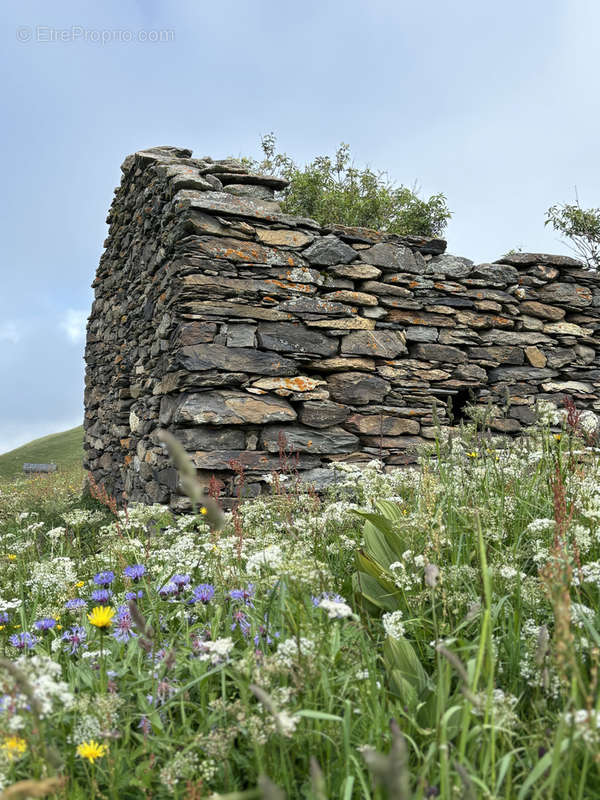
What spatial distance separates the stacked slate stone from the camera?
18.4 ft

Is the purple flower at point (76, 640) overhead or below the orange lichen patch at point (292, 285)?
below

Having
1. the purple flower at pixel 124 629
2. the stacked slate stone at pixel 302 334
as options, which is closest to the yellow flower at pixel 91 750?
the purple flower at pixel 124 629

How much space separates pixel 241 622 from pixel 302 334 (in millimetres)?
4063

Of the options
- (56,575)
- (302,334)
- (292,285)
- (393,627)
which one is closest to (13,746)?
(393,627)

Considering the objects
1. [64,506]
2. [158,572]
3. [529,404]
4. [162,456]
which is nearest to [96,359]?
[64,506]

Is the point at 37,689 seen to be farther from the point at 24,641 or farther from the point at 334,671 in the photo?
the point at 24,641

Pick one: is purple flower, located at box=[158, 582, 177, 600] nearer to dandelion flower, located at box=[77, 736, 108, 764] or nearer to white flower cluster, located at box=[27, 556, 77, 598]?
white flower cluster, located at box=[27, 556, 77, 598]

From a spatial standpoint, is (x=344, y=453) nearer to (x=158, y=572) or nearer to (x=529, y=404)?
(x=529, y=404)

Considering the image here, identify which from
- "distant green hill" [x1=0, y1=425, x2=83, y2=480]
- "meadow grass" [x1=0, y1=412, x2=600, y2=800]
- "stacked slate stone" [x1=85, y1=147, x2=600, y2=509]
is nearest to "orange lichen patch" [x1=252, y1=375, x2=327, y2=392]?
"stacked slate stone" [x1=85, y1=147, x2=600, y2=509]

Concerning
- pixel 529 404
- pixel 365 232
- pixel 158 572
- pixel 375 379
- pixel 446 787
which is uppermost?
pixel 365 232

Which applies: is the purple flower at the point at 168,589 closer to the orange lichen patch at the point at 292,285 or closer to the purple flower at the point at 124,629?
the purple flower at the point at 124,629

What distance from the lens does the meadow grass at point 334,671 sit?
1.28 meters

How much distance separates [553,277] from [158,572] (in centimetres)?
657

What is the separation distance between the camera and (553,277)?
752 centimetres
